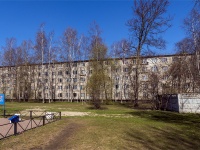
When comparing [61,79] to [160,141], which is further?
[61,79]

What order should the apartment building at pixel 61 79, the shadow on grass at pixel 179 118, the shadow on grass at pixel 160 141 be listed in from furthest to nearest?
1. the apartment building at pixel 61 79
2. the shadow on grass at pixel 179 118
3. the shadow on grass at pixel 160 141

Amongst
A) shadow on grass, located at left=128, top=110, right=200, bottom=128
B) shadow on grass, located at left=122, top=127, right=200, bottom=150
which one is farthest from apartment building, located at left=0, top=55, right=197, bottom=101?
shadow on grass, located at left=122, top=127, right=200, bottom=150

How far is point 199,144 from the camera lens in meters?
9.77

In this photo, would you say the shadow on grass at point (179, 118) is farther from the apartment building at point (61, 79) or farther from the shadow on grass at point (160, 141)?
the apartment building at point (61, 79)

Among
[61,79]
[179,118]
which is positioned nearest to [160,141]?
[179,118]

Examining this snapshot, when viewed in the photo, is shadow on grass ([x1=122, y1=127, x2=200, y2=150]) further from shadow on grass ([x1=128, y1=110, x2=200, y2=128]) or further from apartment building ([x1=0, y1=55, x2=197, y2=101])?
apartment building ([x1=0, y1=55, x2=197, y2=101])

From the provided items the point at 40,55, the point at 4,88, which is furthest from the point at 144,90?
the point at 4,88

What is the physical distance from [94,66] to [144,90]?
13004 mm

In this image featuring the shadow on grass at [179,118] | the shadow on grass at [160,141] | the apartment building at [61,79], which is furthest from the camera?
the apartment building at [61,79]

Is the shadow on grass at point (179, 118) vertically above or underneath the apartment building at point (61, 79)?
underneath

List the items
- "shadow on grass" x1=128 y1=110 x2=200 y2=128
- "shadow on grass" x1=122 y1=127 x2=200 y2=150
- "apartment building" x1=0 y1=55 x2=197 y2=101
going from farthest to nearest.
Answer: "apartment building" x1=0 y1=55 x2=197 y2=101 → "shadow on grass" x1=128 y1=110 x2=200 y2=128 → "shadow on grass" x1=122 y1=127 x2=200 y2=150

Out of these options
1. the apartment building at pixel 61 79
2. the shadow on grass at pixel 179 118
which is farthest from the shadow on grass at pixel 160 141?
the apartment building at pixel 61 79

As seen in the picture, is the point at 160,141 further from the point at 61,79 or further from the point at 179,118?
the point at 61,79

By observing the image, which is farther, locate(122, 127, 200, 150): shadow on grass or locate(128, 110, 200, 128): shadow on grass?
locate(128, 110, 200, 128): shadow on grass
